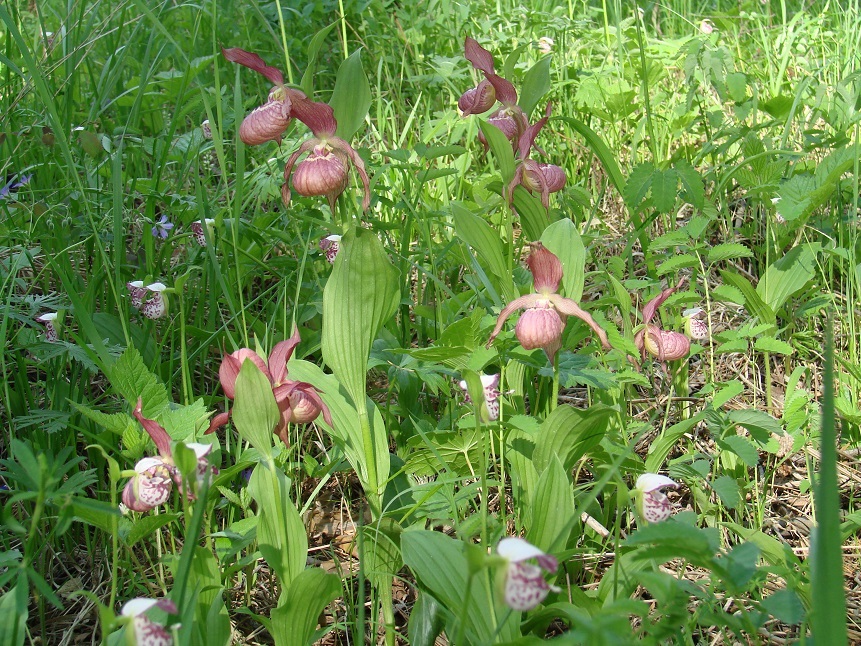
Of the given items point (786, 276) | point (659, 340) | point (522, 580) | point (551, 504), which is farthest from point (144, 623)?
point (786, 276)

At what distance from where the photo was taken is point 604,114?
2.28 m

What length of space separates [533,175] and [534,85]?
0.70ft

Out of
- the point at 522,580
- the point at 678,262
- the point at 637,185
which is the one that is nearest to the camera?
the point at 522,580

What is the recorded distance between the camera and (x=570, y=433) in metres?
1.12

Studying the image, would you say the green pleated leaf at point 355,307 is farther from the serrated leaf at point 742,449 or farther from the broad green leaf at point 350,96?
the serrated leaf at point 742,449

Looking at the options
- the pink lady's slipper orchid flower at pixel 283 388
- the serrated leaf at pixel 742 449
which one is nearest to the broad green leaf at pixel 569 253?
the serrated leaf at pixel 742 449

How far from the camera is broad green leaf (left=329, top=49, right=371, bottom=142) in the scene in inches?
49.5

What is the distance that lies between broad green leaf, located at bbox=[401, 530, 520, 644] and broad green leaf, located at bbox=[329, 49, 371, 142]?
0.75 metres

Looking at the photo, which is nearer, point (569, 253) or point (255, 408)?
point (255, 408)

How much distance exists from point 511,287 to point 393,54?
1760 millimetres

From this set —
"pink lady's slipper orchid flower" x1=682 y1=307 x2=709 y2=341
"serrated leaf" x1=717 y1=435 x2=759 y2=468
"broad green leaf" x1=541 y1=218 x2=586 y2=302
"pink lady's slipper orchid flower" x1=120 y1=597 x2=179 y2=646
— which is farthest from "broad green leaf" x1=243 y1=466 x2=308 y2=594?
"pink lady's slipper orchid flower" x1=682 y1=307 x2=709 y2=341

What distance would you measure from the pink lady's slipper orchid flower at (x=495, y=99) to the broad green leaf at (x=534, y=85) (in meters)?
0.03

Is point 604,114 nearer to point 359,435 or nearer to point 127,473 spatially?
point 359,435

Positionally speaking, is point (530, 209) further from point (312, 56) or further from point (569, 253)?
point (312, 56)
